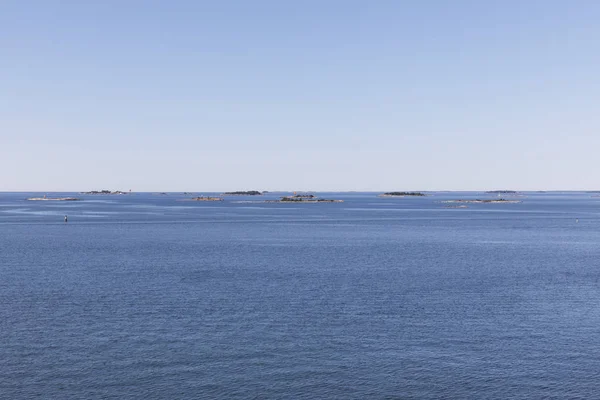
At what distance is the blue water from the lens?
1435 inches

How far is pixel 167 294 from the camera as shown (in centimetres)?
6159

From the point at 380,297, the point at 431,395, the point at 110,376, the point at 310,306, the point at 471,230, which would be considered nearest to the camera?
the point at 431,395

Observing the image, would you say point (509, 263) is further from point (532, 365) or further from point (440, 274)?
point (532, 365)

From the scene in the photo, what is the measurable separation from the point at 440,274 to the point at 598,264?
28.7m

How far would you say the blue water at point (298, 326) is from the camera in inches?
1435

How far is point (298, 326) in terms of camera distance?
48.5m

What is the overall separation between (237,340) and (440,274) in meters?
40.0

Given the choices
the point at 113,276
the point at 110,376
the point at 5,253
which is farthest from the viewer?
the point at 5,253

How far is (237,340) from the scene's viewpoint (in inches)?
1761

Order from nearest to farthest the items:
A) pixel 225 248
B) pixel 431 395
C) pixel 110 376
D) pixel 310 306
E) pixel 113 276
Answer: pixel 431 395
pixel 110 376
pixel 310 306
pixel 113 276
pixel 225 248

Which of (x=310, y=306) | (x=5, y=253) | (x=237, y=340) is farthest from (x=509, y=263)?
(x=5, y=253)

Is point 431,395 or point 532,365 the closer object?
point 431,395

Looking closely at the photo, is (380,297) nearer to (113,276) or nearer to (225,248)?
(113,276)

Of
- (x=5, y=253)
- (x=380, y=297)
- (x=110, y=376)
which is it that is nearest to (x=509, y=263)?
(x=380, y=297)
